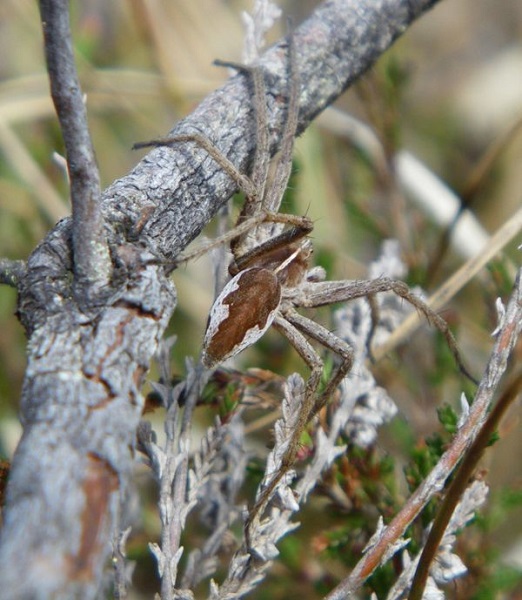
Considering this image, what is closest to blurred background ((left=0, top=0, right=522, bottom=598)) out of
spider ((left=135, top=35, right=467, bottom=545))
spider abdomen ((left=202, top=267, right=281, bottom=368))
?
spider ((left=135, top=35, right=467, bottom=545))

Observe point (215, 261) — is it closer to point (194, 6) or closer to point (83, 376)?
point (83, 376)

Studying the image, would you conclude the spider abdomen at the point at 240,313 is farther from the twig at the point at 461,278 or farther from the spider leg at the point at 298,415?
the twig at the point at 461,278

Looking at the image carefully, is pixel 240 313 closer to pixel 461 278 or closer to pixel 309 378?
pixel 309 378

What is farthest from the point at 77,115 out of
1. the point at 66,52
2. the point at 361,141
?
the point at 361,141

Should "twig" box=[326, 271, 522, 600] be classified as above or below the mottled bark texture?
below

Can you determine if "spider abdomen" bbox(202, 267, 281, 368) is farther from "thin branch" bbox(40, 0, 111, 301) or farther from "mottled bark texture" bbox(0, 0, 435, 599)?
"thin branch" bbox(40, 0, 111, 301)

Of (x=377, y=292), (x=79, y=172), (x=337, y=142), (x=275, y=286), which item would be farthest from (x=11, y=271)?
(x=337, y=142)

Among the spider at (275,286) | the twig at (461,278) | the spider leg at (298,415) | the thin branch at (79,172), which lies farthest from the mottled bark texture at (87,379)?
the twig at (461,278)
